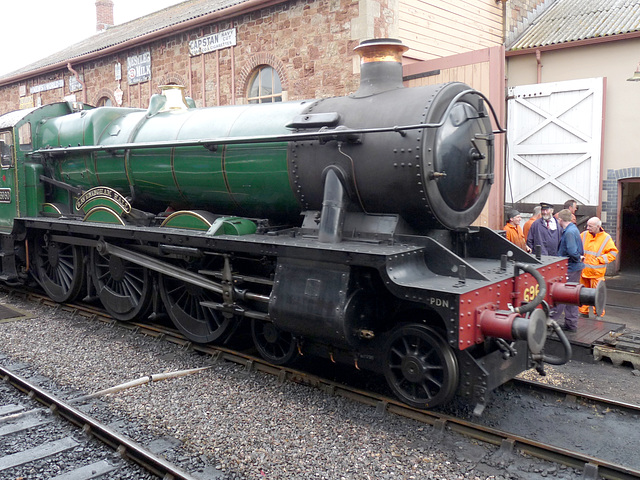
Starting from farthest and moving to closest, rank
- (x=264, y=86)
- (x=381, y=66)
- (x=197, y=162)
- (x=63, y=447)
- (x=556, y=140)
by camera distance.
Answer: (x=264, y=86), (x=556, y=140), (x=197, y=162), (x=381, y=66), (x=63, y=447)

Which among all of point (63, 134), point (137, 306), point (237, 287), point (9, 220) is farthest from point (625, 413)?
point (9, 220)

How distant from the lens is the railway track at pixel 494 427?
3.69 metres

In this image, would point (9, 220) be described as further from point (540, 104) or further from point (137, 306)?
point (540, 104)

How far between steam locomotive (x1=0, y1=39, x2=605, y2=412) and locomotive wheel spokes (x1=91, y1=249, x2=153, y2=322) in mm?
29

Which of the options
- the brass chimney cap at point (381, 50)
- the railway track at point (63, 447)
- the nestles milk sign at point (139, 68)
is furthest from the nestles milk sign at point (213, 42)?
the railway track at point (63, 447)

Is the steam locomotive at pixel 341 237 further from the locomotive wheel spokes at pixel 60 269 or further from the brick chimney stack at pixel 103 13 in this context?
the brick chimney stack at pixel 103 13

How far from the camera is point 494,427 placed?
14.4 ft

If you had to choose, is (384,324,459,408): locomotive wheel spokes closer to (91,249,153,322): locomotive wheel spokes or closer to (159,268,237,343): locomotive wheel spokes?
(159,268,237,343): locomotive wheel spokes

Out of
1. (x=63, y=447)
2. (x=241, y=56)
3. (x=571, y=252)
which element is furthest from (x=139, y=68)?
(x=63, y=447)

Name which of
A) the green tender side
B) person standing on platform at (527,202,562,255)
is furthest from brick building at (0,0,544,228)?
the green tender side

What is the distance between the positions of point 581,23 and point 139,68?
1108cm

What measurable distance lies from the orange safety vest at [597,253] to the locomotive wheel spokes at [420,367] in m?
4.03

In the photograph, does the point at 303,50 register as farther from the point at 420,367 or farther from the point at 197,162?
the point at 420,367

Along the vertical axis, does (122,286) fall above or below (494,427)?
above
